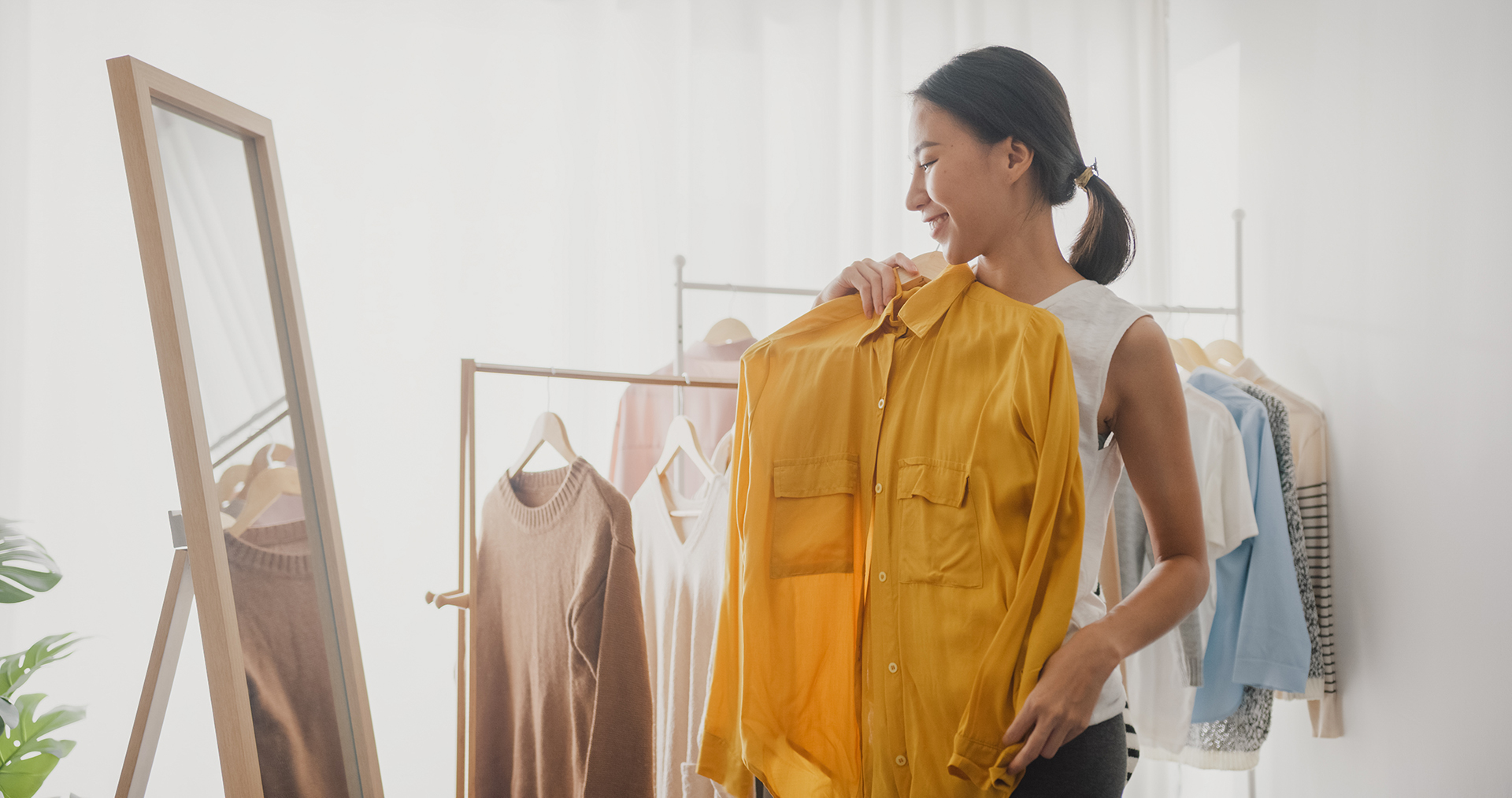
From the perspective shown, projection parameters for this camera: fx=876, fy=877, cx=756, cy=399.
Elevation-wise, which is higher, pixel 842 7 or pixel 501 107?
pixel 842 7

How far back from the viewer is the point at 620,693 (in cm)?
150

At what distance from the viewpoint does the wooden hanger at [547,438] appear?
1.71m

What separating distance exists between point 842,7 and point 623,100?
673mm

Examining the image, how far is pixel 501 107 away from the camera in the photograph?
89.0 inches

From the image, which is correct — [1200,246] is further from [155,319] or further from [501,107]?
[155,319]

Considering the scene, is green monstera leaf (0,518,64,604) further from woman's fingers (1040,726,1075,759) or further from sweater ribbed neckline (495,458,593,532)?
woman's fingers (1040,726,1075,759)

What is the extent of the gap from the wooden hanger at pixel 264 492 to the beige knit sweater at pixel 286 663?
0.02 m

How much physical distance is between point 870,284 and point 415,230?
61.0 inches

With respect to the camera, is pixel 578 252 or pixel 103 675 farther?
pixel 578 252

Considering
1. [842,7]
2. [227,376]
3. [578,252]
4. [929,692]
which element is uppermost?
[842,7]

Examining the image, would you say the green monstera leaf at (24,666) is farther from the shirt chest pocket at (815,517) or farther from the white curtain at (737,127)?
the white curtain at (737,127)

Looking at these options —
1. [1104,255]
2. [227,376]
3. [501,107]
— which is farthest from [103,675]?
[1104,255]

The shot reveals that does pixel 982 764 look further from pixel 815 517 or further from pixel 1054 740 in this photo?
pixel 815 517

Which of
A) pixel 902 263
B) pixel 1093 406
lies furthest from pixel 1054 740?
pixel 902 263
